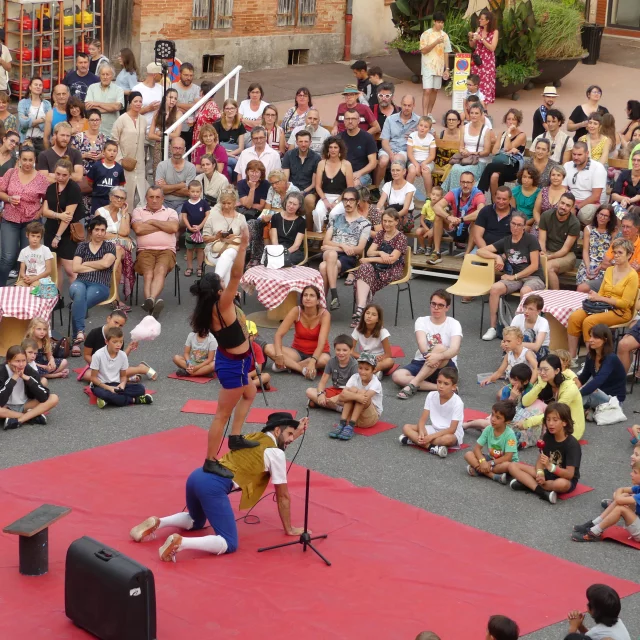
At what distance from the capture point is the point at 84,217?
13.6 metres

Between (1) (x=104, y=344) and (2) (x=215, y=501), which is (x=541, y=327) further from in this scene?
(2) (x=215, y=501)

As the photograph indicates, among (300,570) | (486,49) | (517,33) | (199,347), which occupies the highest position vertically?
(517,33)

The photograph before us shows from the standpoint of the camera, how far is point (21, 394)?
10.6 meters

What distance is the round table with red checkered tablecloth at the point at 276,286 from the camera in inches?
496

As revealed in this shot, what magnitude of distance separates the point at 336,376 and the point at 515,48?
33.8 ft

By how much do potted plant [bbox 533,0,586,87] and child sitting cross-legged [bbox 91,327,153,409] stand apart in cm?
1117

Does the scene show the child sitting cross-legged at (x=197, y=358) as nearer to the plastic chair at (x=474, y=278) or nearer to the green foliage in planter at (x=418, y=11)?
the plastic chair at (x=474, y=278)

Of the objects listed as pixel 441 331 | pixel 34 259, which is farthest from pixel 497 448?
pixel 34 259

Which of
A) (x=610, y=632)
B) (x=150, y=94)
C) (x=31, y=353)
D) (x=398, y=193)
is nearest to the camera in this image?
(x=610, y=632)

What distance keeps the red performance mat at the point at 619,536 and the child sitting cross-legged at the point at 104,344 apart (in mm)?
4399

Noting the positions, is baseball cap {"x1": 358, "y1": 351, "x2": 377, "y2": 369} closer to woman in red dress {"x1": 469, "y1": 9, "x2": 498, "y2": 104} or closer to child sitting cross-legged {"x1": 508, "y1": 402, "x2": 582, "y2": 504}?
child sitting cross-legged {"x1": 508, "y1": 402, "x2": 582, "y2": 504}

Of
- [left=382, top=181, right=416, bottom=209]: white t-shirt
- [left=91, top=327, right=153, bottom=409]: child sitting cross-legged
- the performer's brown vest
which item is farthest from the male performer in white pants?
[left=382, top=181, right=416, bottom=209]: white t-shirt

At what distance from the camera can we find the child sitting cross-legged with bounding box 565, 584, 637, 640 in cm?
695

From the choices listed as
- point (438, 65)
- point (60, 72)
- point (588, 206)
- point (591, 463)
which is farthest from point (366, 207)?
point (60, 72)
